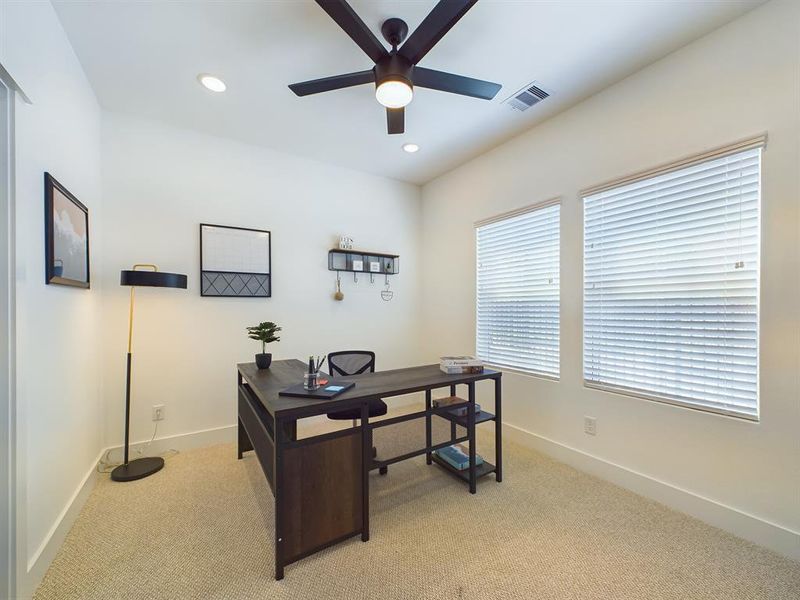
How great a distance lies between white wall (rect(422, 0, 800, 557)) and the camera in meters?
1.67

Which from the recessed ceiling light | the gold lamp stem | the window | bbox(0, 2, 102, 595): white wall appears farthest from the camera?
the window

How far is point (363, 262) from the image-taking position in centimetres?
381

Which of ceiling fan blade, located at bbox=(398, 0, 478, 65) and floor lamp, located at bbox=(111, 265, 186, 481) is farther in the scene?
floor lamp, located at bbox=(111, 265, 186, 481)

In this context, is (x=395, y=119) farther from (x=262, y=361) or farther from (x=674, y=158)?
(x=262, y=361)

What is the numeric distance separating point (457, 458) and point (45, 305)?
2675mm

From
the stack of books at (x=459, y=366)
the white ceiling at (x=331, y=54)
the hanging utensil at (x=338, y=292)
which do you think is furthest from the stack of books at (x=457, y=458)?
the white ceiling at (x=331, y=54)

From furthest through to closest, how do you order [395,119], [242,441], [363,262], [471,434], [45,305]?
[363,262]
[242,441]
[471,434]
[395,119]
[45,305]

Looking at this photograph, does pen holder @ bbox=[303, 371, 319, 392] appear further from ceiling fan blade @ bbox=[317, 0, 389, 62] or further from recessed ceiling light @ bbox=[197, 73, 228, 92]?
recessed ceiling light @ bbox=[197, 73, 228, 92]

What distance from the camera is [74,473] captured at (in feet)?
6.59

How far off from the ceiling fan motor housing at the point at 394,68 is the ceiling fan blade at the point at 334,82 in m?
0.10

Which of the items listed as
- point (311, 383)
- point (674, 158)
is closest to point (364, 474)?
point (311, 383)

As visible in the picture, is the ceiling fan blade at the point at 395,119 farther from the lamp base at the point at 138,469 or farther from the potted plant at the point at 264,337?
the lamp base at the point at 138,469

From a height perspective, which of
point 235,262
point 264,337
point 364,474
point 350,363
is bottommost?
point 364,474

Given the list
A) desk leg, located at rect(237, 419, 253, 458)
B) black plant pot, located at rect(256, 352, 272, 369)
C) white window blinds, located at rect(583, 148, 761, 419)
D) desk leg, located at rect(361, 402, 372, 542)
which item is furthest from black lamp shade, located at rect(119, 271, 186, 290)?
white window blinds, located at rect(583, 148, 761, 419)
